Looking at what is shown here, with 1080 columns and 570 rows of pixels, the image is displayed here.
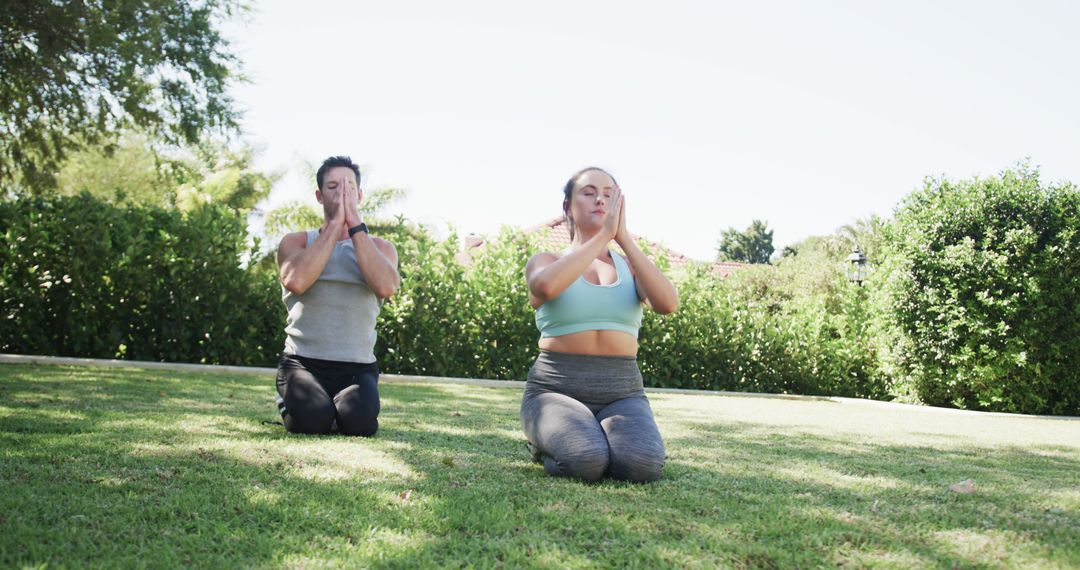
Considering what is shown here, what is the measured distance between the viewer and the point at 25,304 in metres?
10.0

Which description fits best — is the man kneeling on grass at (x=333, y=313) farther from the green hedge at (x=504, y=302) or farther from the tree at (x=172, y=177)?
the tree at (x=172, y=177)

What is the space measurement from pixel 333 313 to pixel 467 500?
2104 mm

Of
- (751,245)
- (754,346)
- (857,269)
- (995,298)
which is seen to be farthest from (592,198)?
(751,245)

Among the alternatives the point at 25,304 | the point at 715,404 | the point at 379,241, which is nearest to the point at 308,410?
the point at 379,241

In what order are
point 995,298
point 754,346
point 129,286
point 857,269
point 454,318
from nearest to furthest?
1. point 129,286
2. point 995,298
3. point 454,318
4. point 754,346
5. point 857,269

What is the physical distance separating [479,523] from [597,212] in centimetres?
208

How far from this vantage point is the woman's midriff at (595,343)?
4.30m

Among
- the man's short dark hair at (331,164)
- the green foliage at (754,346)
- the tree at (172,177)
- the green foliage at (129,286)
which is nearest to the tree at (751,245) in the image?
the tree at (172,177)

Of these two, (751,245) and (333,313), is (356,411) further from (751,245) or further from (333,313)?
(751,245)

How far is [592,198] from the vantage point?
4.43 metres

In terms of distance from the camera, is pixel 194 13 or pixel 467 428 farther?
pixel 194 13

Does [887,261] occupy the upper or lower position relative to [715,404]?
upper

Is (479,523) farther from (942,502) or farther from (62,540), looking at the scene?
(942,502)

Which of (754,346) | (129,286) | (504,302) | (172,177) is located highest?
(172,177)
